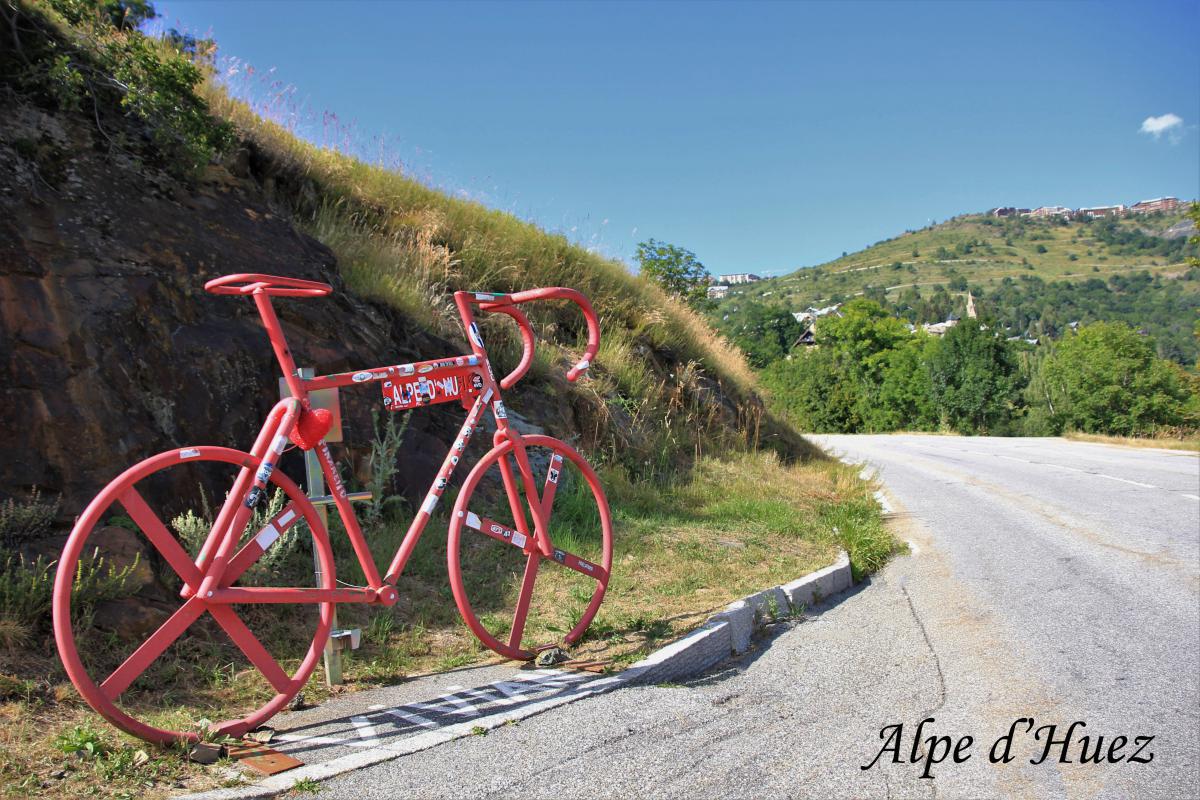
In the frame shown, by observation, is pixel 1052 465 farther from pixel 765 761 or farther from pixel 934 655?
pixel 765 761

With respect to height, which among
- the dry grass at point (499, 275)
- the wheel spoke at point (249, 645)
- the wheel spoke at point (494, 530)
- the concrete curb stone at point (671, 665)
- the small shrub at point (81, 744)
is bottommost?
Answer: the concrete curb stone at point (671, 665)

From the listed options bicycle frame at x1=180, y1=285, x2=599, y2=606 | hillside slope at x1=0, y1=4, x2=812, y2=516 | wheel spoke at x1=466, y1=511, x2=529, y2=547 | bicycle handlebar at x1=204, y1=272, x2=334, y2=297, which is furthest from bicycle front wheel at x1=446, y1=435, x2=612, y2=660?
bicycle handlebar at x1=204, y1=272, x2=334, y2=297

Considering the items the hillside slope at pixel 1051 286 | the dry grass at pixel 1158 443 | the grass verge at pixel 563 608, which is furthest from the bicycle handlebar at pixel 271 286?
the hillside slope at pixel 1051 286

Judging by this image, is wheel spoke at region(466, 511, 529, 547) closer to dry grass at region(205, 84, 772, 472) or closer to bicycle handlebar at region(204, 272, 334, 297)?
bicycle handlebar at region(204, 272, 334, 297)

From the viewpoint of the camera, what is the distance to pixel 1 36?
5.62 meters

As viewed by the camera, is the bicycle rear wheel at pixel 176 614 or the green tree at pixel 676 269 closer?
the bicycle rear wheel at pixel 176 614

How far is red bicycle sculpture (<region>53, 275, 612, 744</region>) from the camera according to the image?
121 inches

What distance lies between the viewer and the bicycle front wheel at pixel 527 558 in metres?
4.10

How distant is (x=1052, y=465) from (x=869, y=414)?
5450cm

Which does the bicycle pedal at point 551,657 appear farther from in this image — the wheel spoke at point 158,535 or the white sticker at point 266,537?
the wheel spoke at point 158,535

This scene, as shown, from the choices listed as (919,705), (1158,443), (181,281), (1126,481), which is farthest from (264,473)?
(1158,443)

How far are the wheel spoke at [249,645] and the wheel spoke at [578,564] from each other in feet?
4.85

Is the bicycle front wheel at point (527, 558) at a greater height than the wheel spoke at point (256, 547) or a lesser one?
lesser

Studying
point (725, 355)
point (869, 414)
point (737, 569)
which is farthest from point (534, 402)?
point (869, 414)
